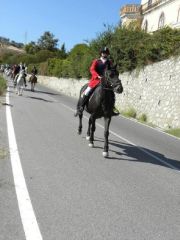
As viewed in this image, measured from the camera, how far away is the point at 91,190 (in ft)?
23.1

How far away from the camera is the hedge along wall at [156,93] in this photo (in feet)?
71.9

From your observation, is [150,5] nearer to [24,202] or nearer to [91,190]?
[91,190]

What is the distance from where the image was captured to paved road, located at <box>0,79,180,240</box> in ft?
17.4

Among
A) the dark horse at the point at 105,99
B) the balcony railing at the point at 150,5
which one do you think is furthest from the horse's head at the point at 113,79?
the balcony railing at the point at 150,5

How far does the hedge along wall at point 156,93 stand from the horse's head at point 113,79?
36.0 ft

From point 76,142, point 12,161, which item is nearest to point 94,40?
point 76,142

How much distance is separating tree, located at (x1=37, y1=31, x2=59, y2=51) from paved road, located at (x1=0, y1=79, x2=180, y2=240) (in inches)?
4607

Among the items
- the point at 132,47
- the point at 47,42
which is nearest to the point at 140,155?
the point at 132,47

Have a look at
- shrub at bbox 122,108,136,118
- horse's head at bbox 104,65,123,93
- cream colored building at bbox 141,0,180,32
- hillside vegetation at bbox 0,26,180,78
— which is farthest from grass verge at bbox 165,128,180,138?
cream colored building at bbox 141,0,180,32

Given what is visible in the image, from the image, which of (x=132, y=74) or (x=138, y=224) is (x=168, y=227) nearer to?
(x=138, y=224)

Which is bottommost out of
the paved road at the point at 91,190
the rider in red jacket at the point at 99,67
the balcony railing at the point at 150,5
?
the paved road at the point at 91,190

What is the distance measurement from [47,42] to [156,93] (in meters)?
106

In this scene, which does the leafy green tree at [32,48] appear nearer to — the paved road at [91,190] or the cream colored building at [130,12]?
the cream colored building at [130,12]

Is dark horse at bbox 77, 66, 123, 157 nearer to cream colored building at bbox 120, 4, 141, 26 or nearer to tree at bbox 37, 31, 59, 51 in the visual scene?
cream colored building at bbox 120, 4, 141, 26
